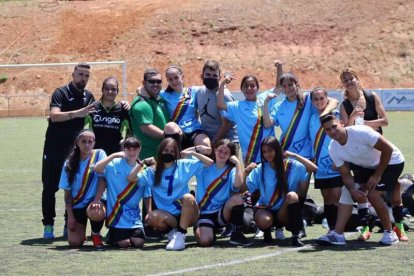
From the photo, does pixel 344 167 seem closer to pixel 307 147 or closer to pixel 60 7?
pixel 307 147

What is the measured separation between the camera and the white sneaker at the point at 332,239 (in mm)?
9539

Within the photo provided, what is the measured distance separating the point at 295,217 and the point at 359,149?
3.07 feet

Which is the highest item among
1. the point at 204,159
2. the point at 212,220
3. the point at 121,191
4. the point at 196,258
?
the point at 204,159

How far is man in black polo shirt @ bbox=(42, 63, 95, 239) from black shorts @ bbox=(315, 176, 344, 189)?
2731mm

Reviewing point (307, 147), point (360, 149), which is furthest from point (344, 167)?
point (307, 147)

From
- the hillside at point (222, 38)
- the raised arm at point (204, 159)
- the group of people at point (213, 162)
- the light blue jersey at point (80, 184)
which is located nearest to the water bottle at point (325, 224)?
the group of people at point (213, 162)

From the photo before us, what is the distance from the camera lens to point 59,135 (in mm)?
10945

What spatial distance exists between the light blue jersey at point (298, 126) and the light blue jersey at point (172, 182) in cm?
105

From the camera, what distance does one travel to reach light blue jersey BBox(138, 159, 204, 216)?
32.6 ft

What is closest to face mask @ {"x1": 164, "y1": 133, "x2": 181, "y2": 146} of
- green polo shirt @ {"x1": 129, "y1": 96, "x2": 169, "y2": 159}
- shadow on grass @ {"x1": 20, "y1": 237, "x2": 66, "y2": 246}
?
green polo shirt @ {"x1": 129, "y1": 96, "x2": 169, "y2": 159}

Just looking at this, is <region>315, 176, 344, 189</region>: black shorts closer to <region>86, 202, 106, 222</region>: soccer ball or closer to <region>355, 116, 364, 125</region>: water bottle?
<region>355, 116, 364, 125</region>: water bottle

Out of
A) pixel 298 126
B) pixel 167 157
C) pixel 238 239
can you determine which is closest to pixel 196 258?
pixel 238 239

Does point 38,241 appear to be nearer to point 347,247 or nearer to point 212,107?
point 212,107

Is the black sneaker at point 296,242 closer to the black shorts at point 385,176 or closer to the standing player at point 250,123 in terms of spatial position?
the black shorts at point 385,176
